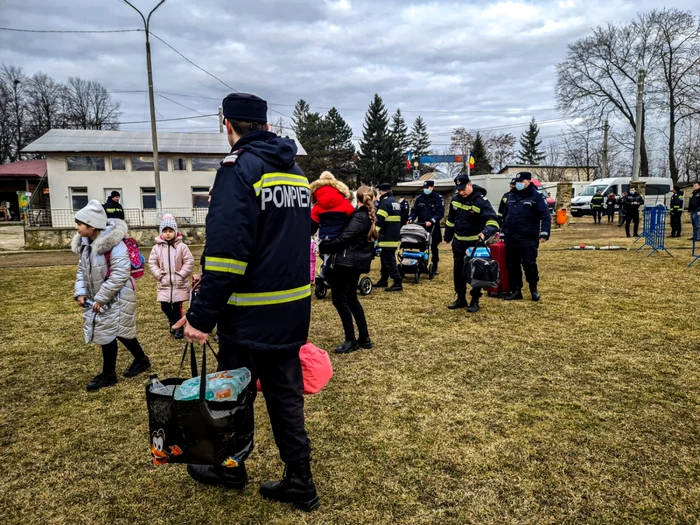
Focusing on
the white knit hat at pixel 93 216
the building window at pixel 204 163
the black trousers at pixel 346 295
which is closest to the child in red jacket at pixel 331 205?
the black trousers at pixel 346 295

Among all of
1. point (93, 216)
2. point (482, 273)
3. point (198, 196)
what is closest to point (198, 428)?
point (93, 216)

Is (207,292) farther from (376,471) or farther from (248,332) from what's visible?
(376,471)

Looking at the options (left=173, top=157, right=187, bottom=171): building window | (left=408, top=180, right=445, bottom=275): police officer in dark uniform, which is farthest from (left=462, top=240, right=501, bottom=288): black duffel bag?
(left=173, top=157, right=187, bottom=171): building window

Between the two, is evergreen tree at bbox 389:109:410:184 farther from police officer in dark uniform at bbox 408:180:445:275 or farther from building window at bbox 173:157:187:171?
police officer in dark uniform at bbox 408:180:445:275

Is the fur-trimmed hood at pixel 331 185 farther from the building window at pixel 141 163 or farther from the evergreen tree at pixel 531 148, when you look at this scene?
the evergreen tree at pixel 531 148

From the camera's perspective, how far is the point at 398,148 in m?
57.6

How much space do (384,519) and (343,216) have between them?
3.46 metres

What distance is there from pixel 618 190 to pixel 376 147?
3133cm

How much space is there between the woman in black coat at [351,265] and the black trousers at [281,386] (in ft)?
8.24

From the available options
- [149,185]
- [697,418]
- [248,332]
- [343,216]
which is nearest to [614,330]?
[697,418]

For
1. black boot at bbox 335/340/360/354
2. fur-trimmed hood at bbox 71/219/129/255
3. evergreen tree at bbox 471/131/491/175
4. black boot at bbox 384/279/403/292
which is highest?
evergreen tree at bbox 471/131/491/175

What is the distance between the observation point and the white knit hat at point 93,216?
4.02m

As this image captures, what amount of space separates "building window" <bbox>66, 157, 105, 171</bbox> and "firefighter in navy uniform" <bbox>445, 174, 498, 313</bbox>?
2597 centimetres

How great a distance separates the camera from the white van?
93.6 feet
